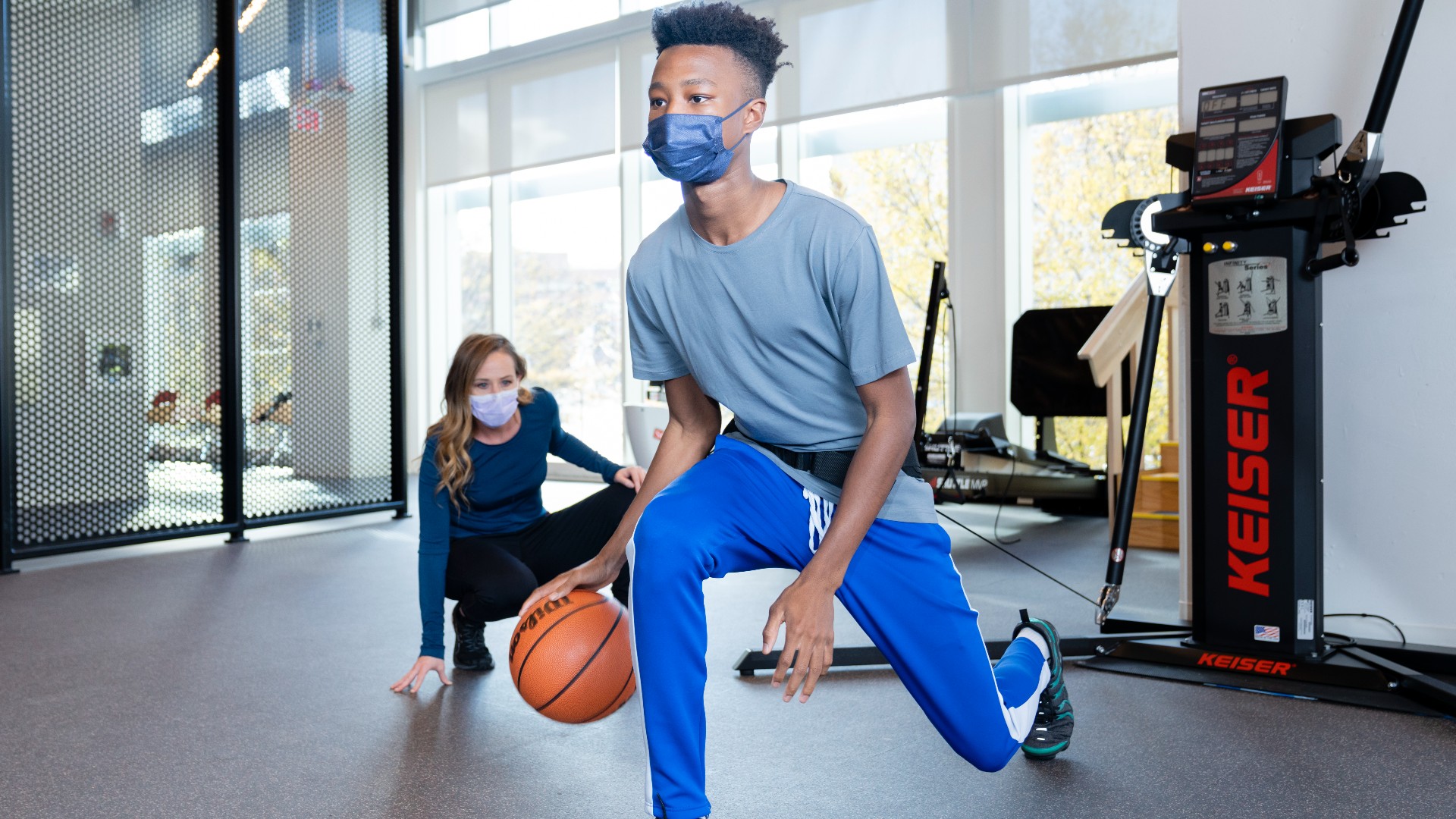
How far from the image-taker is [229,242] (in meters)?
5.04

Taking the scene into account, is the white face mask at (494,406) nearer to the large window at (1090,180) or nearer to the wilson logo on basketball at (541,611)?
the wilson logo on basketball at (541,611)

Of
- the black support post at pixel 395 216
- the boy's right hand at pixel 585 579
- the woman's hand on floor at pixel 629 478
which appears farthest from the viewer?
the black support post at pixel 395 216

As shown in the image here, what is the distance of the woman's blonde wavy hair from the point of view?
8.76 ft

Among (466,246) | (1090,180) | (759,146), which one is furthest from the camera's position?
(466,246)

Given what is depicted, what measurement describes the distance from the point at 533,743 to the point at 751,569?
902mm

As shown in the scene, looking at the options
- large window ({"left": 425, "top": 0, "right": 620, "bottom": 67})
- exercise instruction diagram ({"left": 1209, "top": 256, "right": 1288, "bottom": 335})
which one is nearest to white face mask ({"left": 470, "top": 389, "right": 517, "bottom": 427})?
exercise instruction diagram ({"left": 1209, "top": 256, "right": 1288, "bottom": 335})

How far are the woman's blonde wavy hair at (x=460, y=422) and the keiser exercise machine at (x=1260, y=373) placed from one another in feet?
5.30

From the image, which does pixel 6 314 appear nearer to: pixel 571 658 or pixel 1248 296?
pixel 571 658

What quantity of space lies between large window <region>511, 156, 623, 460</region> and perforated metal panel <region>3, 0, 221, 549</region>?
3.53 meters

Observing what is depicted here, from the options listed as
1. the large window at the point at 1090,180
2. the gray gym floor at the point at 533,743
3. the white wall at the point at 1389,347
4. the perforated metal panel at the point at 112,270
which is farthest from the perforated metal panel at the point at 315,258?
the white wall at the point at 1389,347

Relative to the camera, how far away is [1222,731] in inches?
87.3

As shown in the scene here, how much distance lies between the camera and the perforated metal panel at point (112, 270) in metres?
4.36

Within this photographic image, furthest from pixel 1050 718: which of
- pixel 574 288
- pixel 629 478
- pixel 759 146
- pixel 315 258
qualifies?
pixel 574 288

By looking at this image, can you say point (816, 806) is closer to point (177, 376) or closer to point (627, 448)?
point (177, 376)
